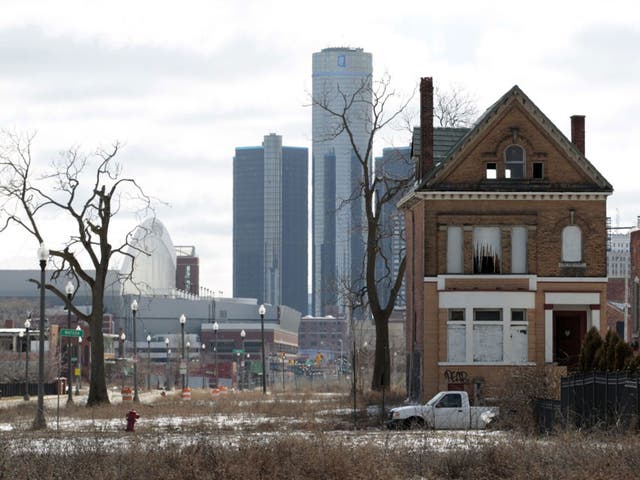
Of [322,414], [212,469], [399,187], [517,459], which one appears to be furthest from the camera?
[399,187]

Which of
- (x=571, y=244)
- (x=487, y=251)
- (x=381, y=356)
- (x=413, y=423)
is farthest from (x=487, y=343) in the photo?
(x=413, y=423)

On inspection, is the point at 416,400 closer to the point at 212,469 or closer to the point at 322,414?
the point at 322,414

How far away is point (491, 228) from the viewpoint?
6394cm

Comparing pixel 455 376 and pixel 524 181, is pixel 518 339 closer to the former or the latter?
pixel 455 376

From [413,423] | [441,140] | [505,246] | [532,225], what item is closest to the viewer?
[413,423]

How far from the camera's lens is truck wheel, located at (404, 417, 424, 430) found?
155 ft

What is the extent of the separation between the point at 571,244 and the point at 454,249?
553cm

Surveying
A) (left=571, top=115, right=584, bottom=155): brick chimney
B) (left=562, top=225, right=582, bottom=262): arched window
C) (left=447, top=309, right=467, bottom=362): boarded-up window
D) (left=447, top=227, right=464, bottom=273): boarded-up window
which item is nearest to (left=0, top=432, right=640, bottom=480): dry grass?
(left=447, top=309, right=467, bottom=362): boarded-up window

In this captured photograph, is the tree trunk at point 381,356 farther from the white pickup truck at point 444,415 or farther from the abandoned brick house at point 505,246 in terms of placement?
the white pickup truck at point 444,415

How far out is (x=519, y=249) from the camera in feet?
210

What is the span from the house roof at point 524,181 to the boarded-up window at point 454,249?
212cm

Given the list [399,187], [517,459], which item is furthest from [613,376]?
[399,187]

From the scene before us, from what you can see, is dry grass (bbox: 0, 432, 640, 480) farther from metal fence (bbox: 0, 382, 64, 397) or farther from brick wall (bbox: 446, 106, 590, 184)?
metal fence (bbox: 0, 382, 64, 397)

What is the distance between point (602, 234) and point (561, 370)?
8.23m
